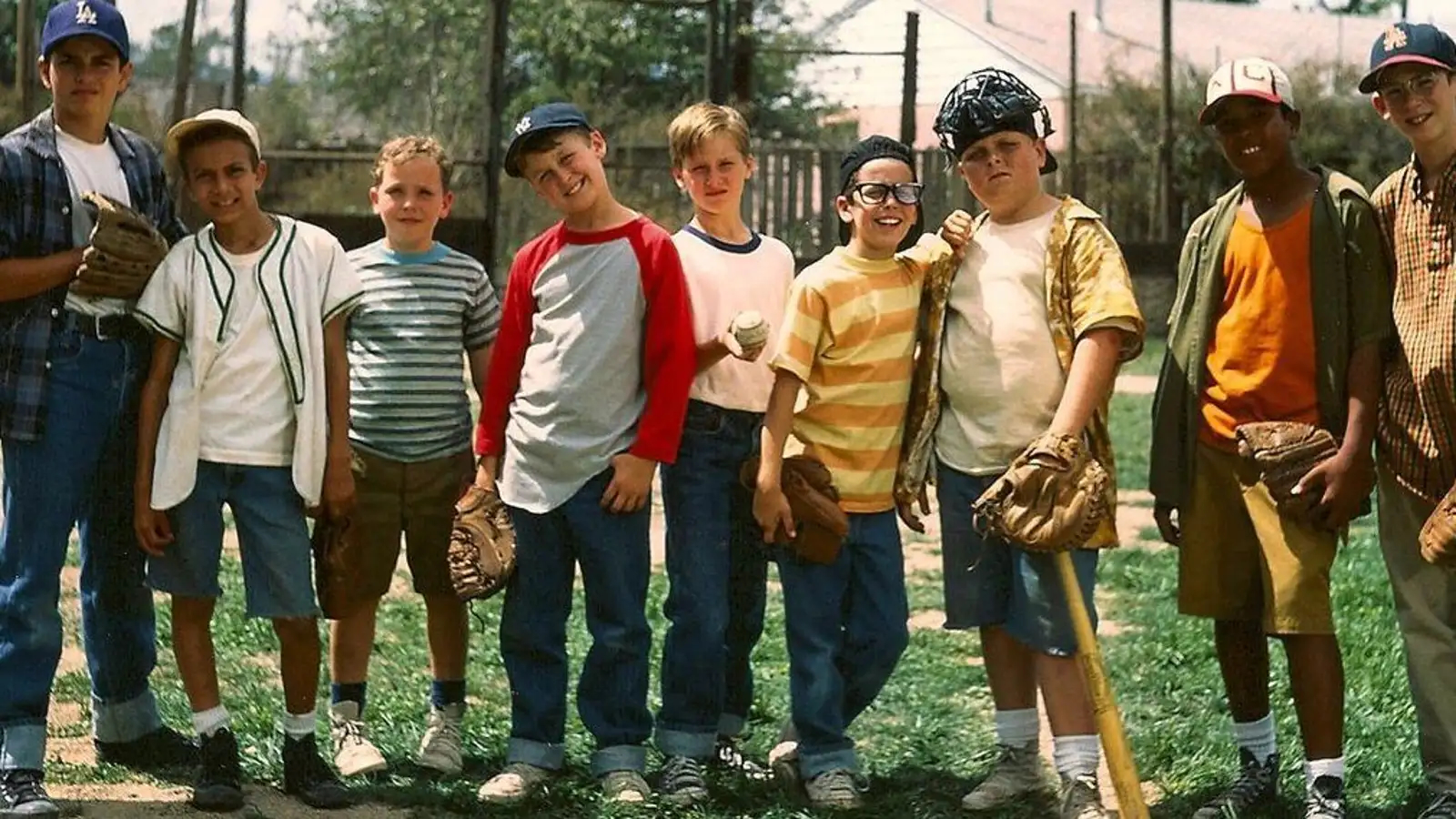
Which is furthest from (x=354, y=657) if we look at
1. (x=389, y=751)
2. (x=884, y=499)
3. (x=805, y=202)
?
(x=805, y=202)

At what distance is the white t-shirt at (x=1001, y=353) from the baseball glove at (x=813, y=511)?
0.30 m

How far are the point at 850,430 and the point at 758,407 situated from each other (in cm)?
28

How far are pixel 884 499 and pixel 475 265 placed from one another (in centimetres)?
Answer: 133

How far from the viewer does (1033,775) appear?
15.9 ft

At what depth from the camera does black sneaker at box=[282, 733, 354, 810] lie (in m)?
4.79

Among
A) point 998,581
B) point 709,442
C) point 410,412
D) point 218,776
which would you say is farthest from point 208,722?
point 998,581

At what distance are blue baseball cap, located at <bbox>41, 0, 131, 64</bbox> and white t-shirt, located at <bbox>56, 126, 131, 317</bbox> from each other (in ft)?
0.76

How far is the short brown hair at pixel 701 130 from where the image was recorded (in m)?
4.90

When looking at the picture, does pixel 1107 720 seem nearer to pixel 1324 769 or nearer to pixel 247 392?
pixel 1324 769

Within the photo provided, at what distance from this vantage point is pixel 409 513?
515cm

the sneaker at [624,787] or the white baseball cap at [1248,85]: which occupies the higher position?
the white baseball cap at [1248,85]

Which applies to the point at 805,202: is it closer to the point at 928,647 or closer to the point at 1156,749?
the point at 928,647

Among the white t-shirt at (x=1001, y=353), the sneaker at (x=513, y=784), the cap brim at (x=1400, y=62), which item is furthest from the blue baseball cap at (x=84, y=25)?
the cap brim at (x=1400, y=62)

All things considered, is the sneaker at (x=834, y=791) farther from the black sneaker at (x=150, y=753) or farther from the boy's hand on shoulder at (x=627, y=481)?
the black sneaker at (x=150, y=753)
